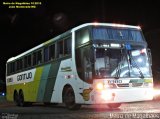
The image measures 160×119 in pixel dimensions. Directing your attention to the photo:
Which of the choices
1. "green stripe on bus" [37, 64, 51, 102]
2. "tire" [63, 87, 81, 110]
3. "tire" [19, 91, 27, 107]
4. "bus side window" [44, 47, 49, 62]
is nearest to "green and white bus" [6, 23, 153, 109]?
"tire" [63, 87, 81, 110]

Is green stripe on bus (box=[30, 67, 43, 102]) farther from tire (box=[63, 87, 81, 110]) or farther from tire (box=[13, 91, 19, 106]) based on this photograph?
tire (box=[63, 87, 81, 110])

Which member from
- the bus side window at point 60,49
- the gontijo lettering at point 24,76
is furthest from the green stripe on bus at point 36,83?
the bus side window at point 60,49

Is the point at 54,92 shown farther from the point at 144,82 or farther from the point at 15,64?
the point at 15,64

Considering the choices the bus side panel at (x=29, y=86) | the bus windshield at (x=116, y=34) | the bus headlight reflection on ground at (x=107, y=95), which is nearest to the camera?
the bus headlight reflection on ground at (x=107, y=95)

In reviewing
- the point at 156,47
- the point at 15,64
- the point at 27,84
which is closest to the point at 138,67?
the point at 27,84

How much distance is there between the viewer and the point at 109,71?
557 inches

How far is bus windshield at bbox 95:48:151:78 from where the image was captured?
46.2 ft

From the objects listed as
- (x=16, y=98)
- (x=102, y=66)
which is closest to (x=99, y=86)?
(x=102, y=66)

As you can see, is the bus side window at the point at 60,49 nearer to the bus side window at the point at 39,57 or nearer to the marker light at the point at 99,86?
the bus side window at the point at 39,57

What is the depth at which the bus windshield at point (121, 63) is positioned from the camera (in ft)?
46.2

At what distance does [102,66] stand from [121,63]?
0.85m

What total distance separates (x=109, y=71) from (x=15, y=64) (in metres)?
12.0

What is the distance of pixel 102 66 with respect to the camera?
1408 cm

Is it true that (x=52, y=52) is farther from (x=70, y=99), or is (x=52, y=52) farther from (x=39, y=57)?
(x=70, y=99)
